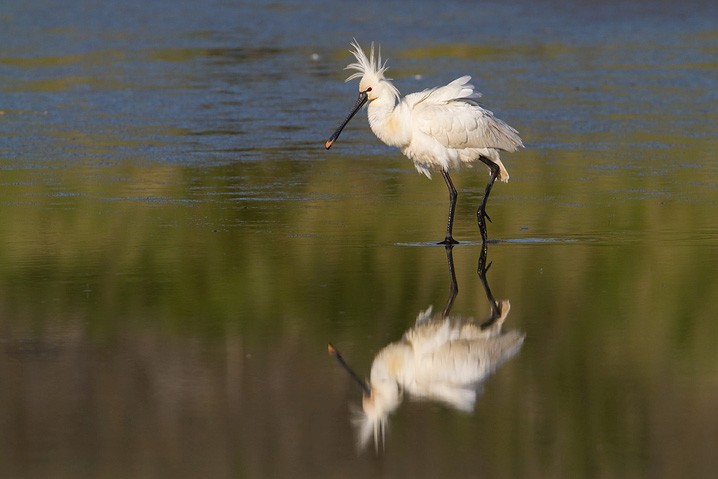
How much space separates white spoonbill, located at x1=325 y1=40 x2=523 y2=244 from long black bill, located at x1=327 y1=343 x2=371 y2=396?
407cm

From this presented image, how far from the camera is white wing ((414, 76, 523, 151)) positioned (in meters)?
11.9

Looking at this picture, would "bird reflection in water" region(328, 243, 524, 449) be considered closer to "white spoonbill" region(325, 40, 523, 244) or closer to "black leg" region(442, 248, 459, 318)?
"black leg" region(442, 248, 459, 318)

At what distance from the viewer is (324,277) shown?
32.2 feet

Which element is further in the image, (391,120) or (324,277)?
(391,120)

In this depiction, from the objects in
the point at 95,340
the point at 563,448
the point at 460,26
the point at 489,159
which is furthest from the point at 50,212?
the point at 460,26

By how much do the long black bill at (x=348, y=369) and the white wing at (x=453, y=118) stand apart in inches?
168

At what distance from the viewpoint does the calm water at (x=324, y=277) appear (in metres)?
6.45

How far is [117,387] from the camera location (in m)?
7.35

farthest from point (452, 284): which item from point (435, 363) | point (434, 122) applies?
point (434, 122)

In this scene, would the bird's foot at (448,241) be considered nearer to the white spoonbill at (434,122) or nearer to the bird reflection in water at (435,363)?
the white spoonbill at (434,122)

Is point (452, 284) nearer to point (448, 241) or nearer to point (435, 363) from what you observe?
point (448, 241)

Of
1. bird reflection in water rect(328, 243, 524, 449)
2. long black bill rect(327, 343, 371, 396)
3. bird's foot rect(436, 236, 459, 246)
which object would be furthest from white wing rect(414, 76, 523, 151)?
long black bill rect(327, 343, 371, 396)

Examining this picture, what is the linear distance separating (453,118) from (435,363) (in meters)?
4.63

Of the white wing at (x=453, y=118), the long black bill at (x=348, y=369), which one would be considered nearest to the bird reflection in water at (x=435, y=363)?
the long black bill at (x=348, y=369)
